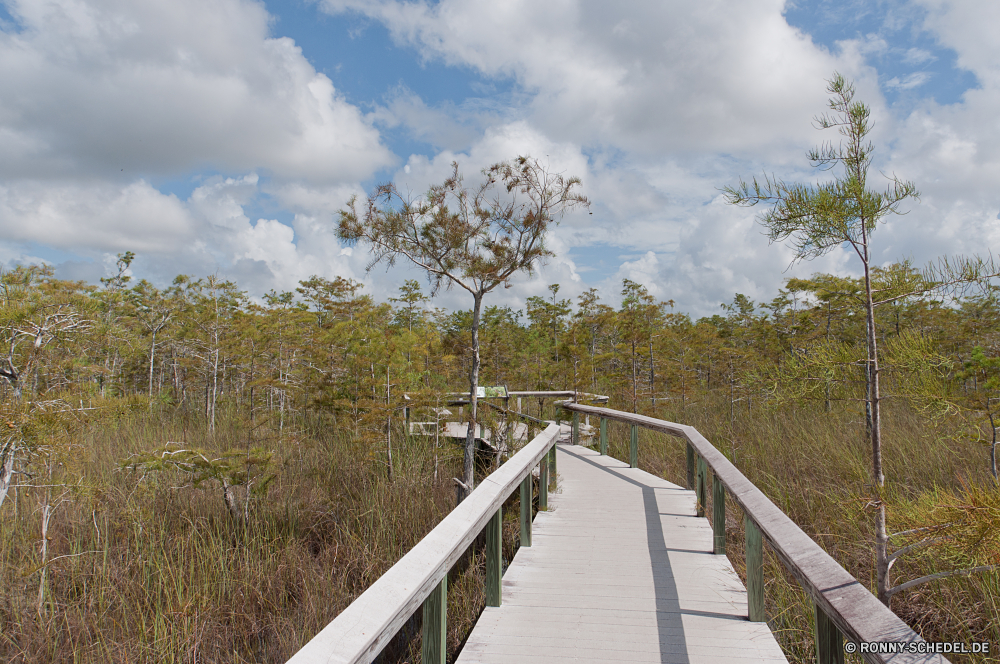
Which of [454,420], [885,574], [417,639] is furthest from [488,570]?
[454,420]

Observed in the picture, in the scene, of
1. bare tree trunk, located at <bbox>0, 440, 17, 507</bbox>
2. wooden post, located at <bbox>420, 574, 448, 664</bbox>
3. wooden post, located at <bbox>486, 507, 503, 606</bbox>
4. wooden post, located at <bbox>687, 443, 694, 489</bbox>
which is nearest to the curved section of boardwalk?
wooden post, located at <bbox>486, 507, 503, 606</bbox>

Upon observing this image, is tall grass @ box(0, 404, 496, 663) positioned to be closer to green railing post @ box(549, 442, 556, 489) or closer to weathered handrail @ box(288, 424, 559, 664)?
weathered handrail @ box(288, 424, 559, 664)

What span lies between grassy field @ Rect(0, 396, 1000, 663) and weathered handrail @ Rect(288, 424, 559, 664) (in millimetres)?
1176

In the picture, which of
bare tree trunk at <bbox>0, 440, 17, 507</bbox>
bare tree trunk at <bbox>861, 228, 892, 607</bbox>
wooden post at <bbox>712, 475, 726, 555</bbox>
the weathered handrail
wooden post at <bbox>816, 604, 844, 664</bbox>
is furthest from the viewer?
bare tree trunk at <bbox>0, 440, 17, 507</bbox>

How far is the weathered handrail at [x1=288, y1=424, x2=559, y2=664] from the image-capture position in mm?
1385

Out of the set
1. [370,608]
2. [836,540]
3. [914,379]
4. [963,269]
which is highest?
[963,269]

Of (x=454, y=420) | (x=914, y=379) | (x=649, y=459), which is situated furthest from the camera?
(x=454, y=420)

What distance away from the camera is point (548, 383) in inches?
738

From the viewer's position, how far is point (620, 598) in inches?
129

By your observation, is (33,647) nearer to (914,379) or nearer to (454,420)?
(914,379)

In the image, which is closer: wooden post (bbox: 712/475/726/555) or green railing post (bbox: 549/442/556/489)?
wooden post (bbox: 712/475/726/555)

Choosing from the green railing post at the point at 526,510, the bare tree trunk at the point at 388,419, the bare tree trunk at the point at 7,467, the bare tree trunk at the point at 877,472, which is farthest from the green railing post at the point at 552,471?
the bare tree trunk at the point at 7,467

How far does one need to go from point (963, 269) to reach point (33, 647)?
6917 mm

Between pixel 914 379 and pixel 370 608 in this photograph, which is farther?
pixel 914 379
